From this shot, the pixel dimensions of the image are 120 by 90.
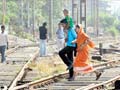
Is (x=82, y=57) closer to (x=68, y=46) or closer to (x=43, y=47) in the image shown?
(x=68, y=46)

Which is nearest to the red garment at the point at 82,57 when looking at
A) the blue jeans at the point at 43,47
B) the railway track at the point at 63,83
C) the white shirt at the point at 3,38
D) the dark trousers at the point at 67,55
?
the dark trousers at the point at 67,55

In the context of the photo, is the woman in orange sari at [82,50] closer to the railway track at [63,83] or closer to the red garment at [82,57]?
the red garment at [82,57]

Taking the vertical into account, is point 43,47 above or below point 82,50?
below

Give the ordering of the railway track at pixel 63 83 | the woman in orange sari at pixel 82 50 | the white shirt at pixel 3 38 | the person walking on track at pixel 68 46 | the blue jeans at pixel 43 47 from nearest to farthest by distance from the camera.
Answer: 1. the railway track at pixel 63 83
2. the woman in orange sari at pixel 82 50
3. the person walking on track at pixel 68 46
4. the white shirt at pixel 3 38
5. the blue jeans at pixel 43 47

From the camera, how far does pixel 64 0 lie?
9775 centimetres

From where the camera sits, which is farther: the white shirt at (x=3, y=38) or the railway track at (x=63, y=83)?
the white shirt at (x=3, y=38)

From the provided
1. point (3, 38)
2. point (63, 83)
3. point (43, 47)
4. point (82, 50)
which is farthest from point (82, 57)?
point (43, 47)

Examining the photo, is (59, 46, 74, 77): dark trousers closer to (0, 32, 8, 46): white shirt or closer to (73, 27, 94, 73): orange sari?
(73, 27, 94, 73): orange sari

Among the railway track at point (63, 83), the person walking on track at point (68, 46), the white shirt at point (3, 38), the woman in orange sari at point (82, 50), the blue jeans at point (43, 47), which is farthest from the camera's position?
the blue jeans at point (43, 47)

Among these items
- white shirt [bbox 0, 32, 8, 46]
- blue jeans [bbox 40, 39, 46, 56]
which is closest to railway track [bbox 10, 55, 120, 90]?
white shirt [bbox 0, 32, 8, 46]

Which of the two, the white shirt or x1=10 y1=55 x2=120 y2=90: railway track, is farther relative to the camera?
the white shirt

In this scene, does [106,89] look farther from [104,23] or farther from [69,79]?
[104,23]

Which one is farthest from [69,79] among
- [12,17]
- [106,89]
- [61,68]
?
[12,17]

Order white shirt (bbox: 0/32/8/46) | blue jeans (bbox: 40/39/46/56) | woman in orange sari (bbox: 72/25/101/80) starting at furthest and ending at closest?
blue jeans (bbox: 40/39/46/56) < white shirt (bbox: 0/32/8/46) < woman in orange sari (bbox: 72/25/101/80)
